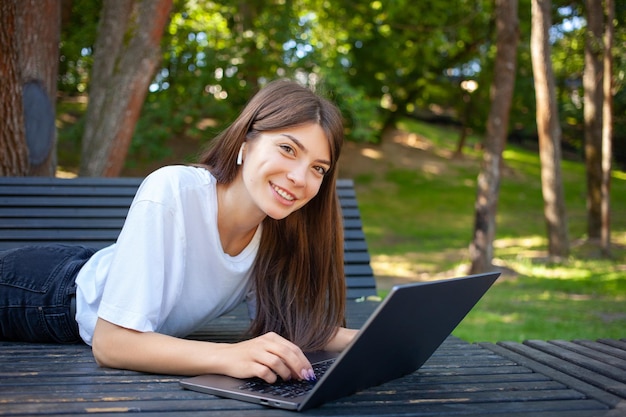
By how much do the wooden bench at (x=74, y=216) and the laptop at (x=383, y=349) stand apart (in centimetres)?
243

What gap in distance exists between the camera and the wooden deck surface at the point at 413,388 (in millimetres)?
2031

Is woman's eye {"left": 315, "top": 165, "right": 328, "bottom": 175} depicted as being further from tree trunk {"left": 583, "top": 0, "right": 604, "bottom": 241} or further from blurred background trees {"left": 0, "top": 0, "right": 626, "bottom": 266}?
tree trunk {"left": 583, "top": 0, "right": 604, "bottom": 241}

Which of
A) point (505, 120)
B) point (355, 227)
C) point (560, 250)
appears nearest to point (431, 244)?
point (560, 250)

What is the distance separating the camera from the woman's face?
251 cm

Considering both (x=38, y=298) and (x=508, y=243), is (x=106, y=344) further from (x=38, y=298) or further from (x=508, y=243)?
(x=508, y=243)

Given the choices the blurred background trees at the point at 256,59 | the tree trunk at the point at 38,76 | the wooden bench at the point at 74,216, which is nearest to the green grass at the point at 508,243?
the wooden bench at the point at 74,216

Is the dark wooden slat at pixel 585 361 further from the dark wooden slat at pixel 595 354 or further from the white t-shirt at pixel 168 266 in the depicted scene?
the white t-shirt at pixel 168 266

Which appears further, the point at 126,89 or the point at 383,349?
the point at 126,89

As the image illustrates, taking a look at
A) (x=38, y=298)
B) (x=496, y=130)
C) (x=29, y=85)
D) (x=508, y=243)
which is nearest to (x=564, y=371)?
(x=38, y=298)

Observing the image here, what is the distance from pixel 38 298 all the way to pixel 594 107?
12.2 m

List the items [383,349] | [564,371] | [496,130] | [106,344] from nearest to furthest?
[383,349] → [106,344] → [564,371] → [496,130]

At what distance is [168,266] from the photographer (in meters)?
2.53

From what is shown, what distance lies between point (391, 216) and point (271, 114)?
56.9 feet

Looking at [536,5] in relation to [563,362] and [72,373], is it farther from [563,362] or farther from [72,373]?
[72,373]
